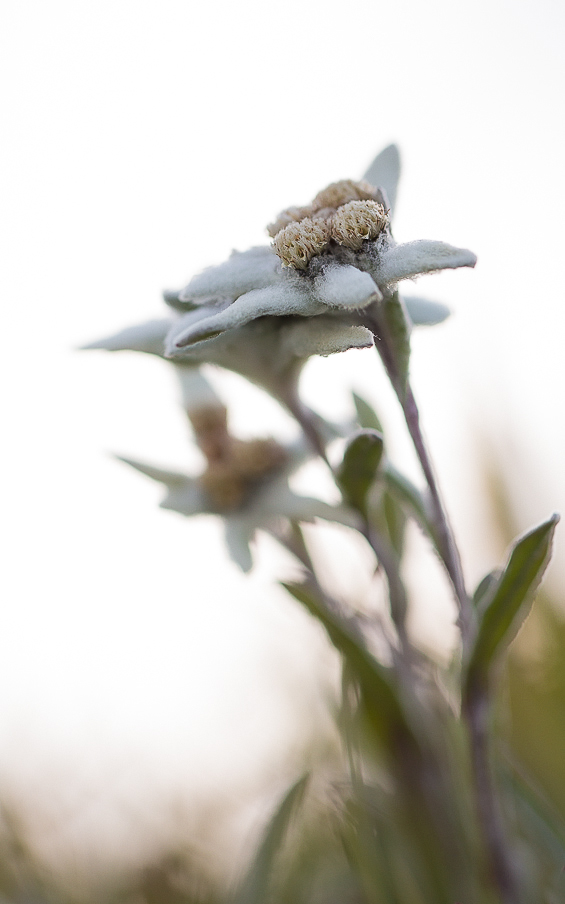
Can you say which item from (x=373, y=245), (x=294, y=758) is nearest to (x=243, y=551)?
(x=373, y=245)

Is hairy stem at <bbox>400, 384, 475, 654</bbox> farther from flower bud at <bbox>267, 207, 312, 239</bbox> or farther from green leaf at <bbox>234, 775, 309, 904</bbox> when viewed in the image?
green leaf at <bbox>234, 775, 309, 904</bbox>

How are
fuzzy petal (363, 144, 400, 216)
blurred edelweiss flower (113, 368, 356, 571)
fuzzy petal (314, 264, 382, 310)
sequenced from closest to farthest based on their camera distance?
1. fuzzy petal (314, 264, 382, 310)
2. fuzzy petal (363, 144, 400, 216)
3. blurred edelweiss flower (113, 368, 356, 571)

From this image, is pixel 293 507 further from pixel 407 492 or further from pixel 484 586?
pixel 484 586

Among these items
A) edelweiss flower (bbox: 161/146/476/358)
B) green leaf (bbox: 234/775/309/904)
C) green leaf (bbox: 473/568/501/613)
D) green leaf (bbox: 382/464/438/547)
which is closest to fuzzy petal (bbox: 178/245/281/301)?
edelweiss flower (bbox: 161/146/476/358)

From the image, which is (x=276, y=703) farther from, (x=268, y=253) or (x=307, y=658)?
(x=268, y=253)

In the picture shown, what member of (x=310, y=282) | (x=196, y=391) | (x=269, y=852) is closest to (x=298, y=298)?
(x=310, y=282)

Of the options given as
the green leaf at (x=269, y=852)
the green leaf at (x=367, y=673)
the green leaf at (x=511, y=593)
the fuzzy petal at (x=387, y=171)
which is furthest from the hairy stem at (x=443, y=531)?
the green leaf at (x=269, y=852)
